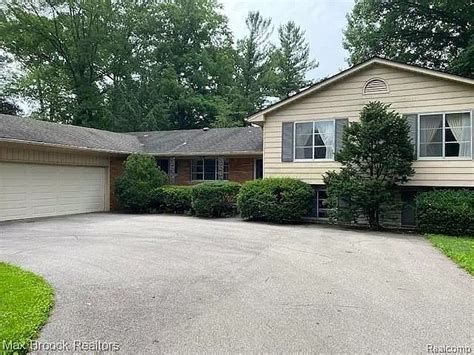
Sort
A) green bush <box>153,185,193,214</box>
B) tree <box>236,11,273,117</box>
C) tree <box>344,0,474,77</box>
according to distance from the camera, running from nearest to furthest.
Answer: green bush <box>153,185,193,214</box>
tree <box>344,0,474,77</box>
tree <box>236,11,273,117</box>

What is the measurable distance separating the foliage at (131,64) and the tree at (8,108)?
4.97 ft

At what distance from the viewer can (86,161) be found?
1655cm

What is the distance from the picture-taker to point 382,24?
80.4ft

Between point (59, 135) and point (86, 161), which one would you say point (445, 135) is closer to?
point (86, 161)

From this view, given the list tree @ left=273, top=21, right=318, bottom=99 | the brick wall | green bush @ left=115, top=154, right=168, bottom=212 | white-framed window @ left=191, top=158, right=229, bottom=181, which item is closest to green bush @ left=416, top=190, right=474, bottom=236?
the brick wall

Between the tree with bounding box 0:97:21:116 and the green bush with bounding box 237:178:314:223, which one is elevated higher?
the tree with bounding box 0:97:21:116

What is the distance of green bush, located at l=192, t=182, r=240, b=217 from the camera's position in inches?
595

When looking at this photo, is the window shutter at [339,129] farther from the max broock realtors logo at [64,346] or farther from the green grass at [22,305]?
the max broock realtors logo at [64,346]

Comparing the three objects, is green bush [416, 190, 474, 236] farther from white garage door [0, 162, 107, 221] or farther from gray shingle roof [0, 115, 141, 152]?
white garage door [0, 162, 107, 221]

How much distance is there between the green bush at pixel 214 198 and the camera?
15.1m

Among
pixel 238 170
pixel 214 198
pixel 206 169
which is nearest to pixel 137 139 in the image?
pixel 206 169

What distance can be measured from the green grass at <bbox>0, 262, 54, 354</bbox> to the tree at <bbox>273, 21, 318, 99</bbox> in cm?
2904

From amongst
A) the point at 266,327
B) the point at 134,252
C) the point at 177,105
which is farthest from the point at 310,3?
the point at 177,105

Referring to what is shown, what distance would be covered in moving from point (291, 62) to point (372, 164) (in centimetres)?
2463
